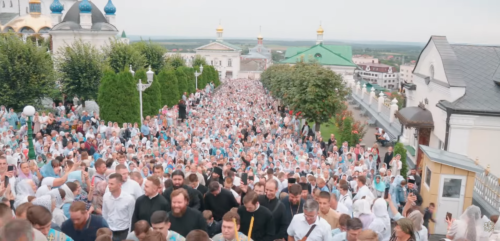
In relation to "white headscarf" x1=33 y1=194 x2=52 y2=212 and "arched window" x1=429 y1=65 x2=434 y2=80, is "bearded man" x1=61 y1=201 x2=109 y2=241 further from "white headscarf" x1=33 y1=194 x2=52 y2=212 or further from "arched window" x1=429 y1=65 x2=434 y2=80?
"arched window" x1=429 y1=65 x2=434 y2=80

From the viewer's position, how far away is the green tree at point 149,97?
27.1 m

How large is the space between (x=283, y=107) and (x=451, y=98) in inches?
772

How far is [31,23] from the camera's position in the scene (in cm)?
6888

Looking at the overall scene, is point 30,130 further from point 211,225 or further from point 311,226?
point 311,226

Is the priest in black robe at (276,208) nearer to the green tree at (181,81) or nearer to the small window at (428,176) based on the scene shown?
the small window at (428,176)

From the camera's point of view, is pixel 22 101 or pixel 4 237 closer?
pixel 4 237

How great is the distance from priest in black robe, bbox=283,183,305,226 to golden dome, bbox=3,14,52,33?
71.9 metres

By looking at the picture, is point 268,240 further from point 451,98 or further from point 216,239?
point 451,98

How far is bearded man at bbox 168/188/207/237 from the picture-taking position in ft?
18.0

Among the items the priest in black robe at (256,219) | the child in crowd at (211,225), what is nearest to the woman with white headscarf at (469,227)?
the priest in black robe at (256,219)

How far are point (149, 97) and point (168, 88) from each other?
214 inches

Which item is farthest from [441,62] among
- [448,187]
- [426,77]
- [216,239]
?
[216,239]

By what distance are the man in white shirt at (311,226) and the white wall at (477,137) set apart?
39.9 ft

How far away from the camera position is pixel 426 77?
19109mm
